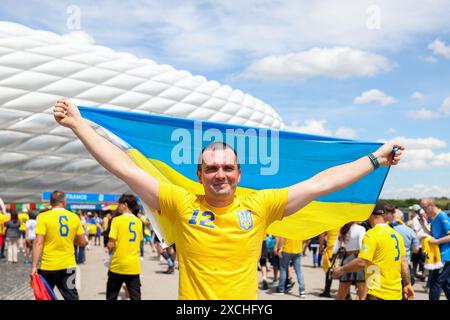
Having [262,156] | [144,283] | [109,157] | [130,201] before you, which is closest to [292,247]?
[144,283]

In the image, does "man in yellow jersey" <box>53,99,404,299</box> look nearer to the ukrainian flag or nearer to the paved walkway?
the ukrainian flag

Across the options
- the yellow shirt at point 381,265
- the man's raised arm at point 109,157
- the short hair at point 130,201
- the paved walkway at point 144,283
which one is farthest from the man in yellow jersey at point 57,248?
the man's raised arm at point 109,157

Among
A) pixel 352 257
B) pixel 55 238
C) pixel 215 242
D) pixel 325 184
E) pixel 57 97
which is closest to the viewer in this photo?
pixel 215 242

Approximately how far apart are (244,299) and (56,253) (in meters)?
4.12

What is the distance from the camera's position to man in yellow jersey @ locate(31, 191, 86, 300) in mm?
5637

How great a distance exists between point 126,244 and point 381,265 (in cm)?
301

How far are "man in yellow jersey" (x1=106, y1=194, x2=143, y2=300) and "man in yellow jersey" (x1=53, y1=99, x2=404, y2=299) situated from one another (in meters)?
3.92

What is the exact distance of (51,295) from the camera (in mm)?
4883

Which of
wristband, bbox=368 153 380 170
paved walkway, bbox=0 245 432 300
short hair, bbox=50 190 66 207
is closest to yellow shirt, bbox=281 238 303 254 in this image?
paved walkway, bbox=0 245 432 300

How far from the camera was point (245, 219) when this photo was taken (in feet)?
7.07

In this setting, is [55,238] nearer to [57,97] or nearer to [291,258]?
[291,258]

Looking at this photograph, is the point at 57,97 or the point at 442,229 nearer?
the point at 442,229

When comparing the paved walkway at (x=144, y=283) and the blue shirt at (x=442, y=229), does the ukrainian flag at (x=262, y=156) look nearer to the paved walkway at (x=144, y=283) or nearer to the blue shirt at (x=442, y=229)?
the blue shirt at (x=442, y=229)
